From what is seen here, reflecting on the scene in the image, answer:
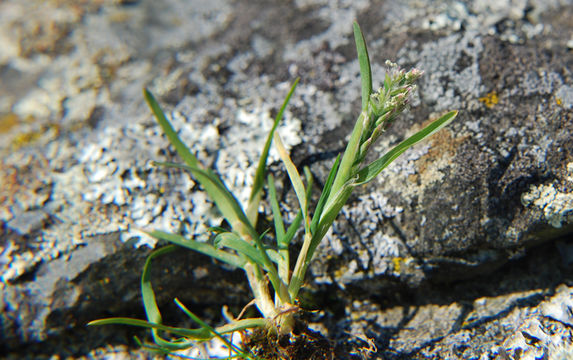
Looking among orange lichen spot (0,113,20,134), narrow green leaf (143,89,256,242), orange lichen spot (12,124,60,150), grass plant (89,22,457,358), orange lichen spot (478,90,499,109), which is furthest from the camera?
orange lichen spot (0,113,20,134)

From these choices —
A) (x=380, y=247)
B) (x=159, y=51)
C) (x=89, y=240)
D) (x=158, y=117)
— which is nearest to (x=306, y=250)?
(x=380, y=247)

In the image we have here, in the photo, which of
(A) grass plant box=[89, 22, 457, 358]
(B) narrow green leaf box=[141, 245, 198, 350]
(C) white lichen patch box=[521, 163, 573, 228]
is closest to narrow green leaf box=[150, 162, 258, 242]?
(A) grass plant box=[89, 22, 457, 358]

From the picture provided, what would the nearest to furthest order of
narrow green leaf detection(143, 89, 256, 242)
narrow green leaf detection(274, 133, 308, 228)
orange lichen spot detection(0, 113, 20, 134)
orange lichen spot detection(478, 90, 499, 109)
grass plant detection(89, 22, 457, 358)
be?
grass plant detection(89, 22, 457, 358)
narrow green leaf detection(274, 133, 308, 228)
narrow green leaf detection(143, 89, 256, 242)
orange lichen spot detection(478, 90, 499, 109)
orange lichen spot detection(0, 113, 20, 134)

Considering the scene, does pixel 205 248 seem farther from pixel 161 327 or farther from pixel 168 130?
pixel 168 130

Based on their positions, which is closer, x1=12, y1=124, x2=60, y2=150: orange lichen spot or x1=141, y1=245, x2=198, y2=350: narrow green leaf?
x1=141, y1=245, x2=198, y2=350: narrow green leaf

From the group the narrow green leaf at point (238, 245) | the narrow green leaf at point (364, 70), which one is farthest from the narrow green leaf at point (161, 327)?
the narrow green leaf at point (364, 70)

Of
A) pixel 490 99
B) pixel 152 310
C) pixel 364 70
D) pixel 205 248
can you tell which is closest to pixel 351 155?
pixel 364 70

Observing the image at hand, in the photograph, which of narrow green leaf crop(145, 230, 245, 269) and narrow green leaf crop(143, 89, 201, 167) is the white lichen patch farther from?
narrow green leaf crop(143, 89, 201, 167)

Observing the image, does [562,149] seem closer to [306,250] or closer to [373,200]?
[373,200]
